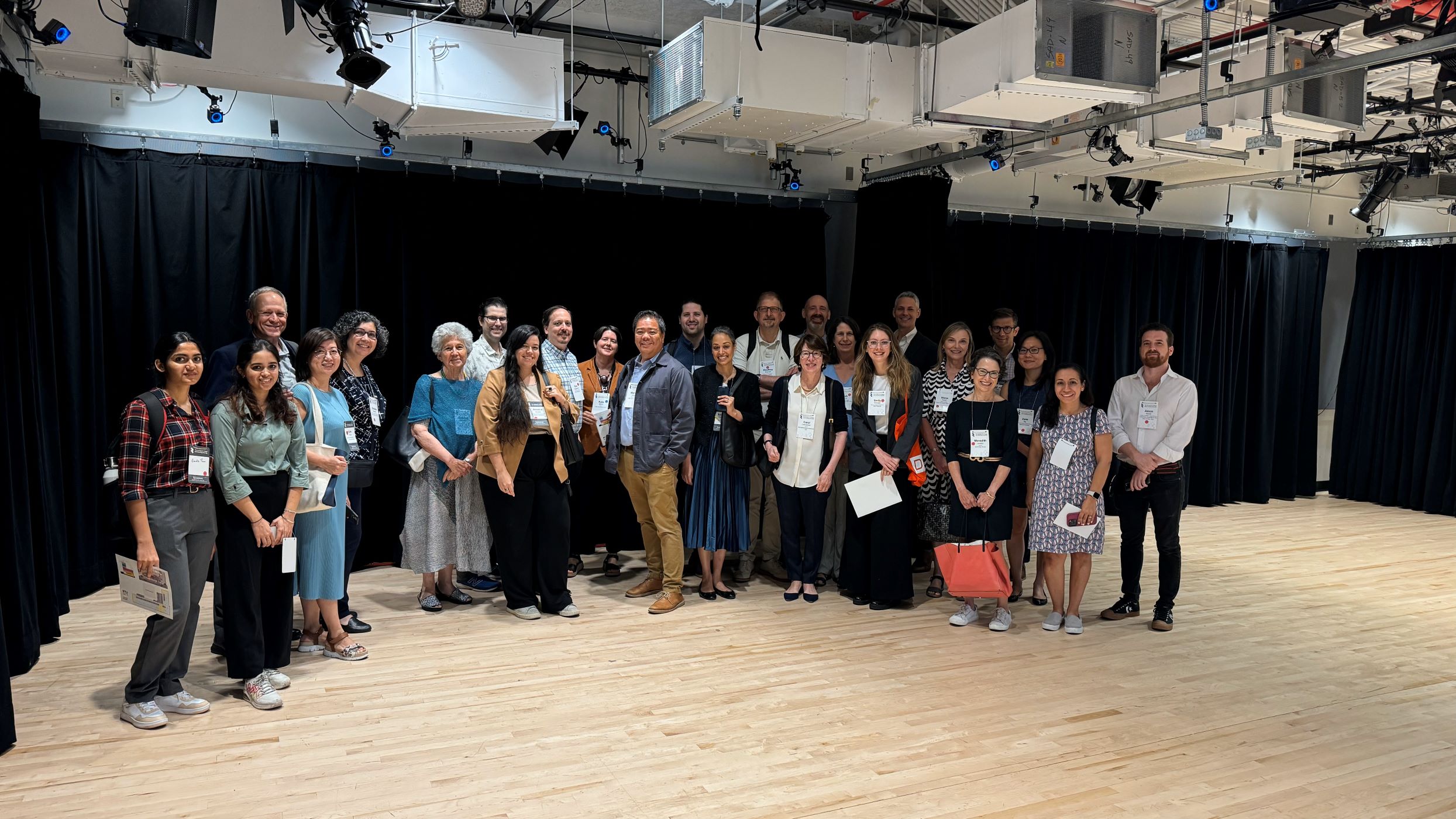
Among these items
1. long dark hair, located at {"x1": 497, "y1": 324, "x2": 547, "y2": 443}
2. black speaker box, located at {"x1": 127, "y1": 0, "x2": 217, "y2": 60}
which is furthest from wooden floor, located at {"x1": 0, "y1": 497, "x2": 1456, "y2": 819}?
black speaker box, located at {"x1": 127, "y1": 0, "x2": 217, "y2": 60}

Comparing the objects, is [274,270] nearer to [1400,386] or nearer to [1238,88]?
[1238,88]

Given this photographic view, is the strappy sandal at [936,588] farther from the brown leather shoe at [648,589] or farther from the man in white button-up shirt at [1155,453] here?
the brown leather shoe at [648,589]

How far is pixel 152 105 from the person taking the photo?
5.45 meters

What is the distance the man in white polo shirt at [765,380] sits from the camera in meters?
5.79

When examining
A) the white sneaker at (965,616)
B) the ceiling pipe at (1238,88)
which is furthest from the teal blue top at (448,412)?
the ceiling pipe at (1238,88)

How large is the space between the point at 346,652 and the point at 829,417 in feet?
8.53

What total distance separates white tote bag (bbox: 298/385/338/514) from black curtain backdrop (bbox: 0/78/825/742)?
122 cm

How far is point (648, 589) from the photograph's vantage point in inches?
213

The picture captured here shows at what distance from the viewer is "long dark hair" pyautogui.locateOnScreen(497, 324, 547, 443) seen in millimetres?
4641

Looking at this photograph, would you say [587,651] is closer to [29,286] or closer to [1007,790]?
[1007,790]

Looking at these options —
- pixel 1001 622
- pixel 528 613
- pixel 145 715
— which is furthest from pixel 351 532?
pixel 1001 622

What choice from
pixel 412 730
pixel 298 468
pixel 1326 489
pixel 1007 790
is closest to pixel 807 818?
pixel 1007 790

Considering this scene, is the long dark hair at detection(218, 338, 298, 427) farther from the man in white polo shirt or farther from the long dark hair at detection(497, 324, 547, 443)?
the man in white polo shirt

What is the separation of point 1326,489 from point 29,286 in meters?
10.9
